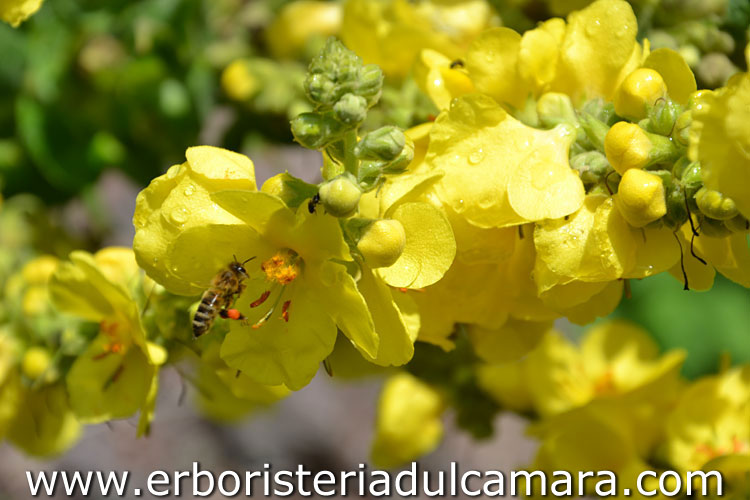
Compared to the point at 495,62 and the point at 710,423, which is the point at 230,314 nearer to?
the point at 495,62

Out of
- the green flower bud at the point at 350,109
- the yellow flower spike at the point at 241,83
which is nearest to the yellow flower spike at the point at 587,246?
the green flower bud at the point at 350,109

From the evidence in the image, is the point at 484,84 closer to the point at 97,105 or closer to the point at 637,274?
the point at 637,274

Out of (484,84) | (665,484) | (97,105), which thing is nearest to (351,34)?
(484,84)

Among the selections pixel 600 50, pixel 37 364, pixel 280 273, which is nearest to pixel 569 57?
pixel 600 50

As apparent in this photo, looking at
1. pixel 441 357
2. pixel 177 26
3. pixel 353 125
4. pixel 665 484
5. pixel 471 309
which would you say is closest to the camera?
pixel 353 125

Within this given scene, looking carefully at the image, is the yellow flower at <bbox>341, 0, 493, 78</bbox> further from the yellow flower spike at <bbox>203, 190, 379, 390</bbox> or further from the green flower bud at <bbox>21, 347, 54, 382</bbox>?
the green flower bud at <bbox>21, 347, 54, 382</bbox>
